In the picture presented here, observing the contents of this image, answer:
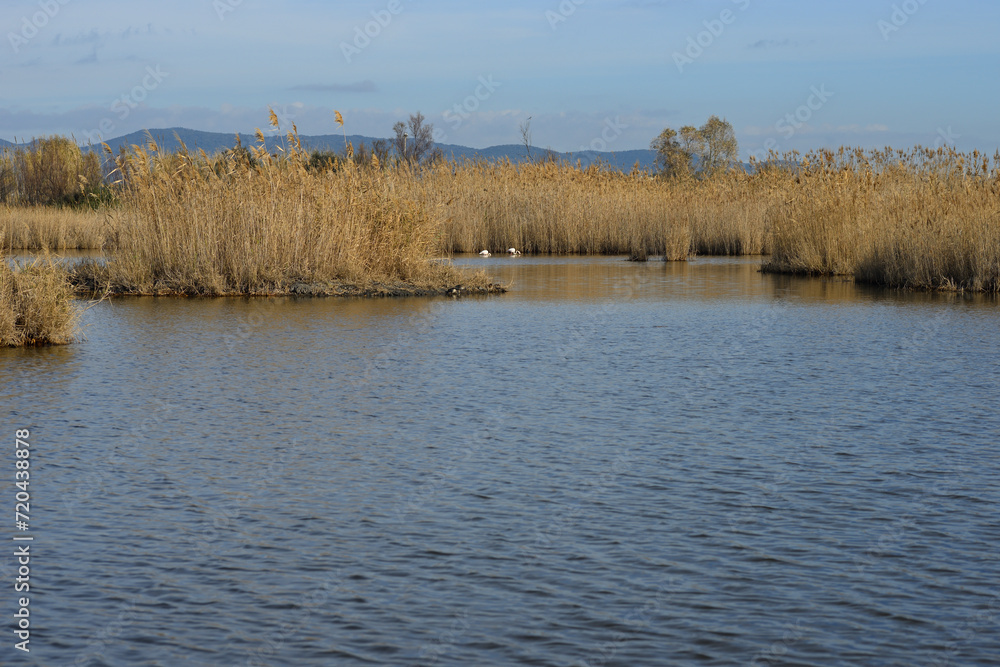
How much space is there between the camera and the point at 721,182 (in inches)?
1241

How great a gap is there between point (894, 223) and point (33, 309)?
46.9 feet

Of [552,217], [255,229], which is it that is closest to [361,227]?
[255,229]

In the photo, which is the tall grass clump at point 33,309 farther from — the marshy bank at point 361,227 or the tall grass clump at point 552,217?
the tall grass clump at point 552,217

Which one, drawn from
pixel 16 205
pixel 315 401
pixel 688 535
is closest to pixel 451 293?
pixel 315 401

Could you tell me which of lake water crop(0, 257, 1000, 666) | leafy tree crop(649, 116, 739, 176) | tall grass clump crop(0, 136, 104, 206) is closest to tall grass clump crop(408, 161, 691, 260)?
tall grass clump crop(0, 136, 104, 206)

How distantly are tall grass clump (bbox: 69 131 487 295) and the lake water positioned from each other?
5604mm

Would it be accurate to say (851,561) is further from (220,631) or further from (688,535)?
(220,631)

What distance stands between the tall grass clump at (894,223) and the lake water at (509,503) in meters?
7.11

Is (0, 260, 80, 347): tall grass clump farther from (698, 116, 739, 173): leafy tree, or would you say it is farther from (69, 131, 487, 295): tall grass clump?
(698, 116, 739, 173): leafy tree

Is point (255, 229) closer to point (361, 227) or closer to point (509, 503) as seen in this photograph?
point (361, 227)

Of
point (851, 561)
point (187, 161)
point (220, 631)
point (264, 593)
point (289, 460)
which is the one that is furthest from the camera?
point (187, 161)

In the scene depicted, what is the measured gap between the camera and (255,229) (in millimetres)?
16312

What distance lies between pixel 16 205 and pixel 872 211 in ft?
88.7

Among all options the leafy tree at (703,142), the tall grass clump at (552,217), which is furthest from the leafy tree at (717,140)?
the tall grass clump at (552,217)
